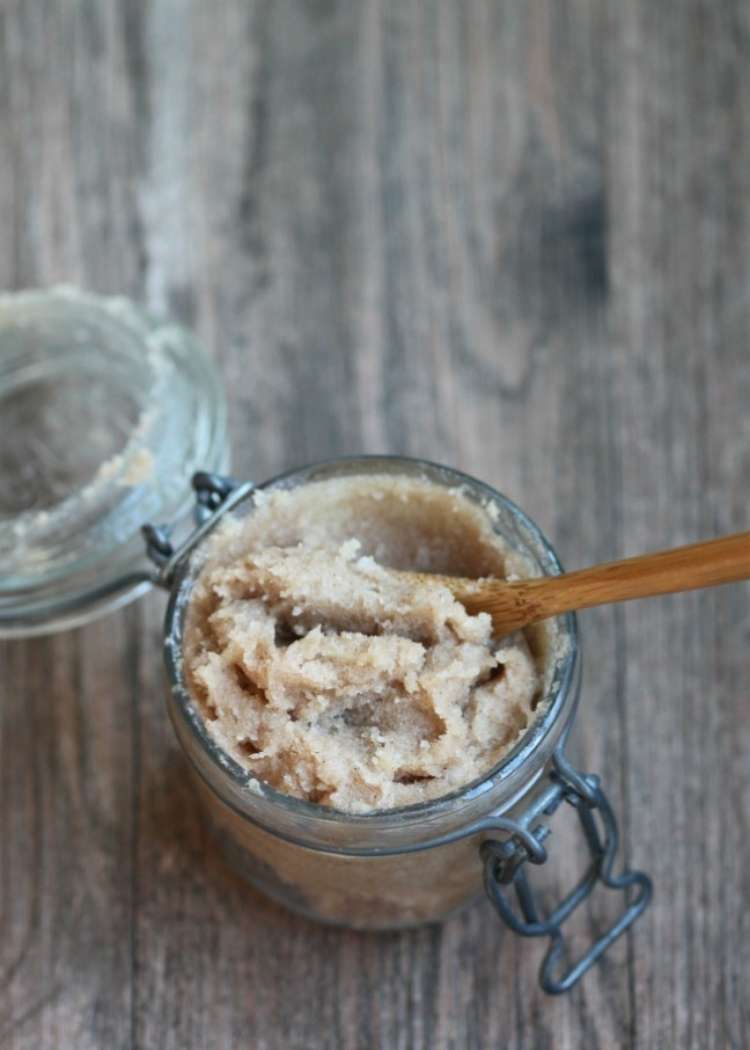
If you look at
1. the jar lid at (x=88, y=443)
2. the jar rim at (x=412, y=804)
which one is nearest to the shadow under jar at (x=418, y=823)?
the jar rim at (x=412, y=804)

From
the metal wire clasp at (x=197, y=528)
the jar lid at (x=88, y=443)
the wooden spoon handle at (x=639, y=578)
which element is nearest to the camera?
the wooden spoon handle at (x=639, y=578)

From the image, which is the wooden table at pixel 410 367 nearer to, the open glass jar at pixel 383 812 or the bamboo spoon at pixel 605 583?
the open glass jar at pixel 383 812

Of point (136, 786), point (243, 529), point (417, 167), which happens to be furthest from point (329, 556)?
point (417, 167)

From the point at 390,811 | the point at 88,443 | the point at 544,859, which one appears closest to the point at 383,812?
the point at 390,811

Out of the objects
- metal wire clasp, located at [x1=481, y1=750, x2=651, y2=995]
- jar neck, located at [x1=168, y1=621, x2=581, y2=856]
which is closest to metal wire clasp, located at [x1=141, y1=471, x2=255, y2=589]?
jar neck, located at [x1=168, y1=621, x2=581, y2=856]

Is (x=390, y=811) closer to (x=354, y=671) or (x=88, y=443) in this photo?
(x=354, y=671)

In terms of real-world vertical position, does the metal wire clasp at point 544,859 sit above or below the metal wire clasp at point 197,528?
below
